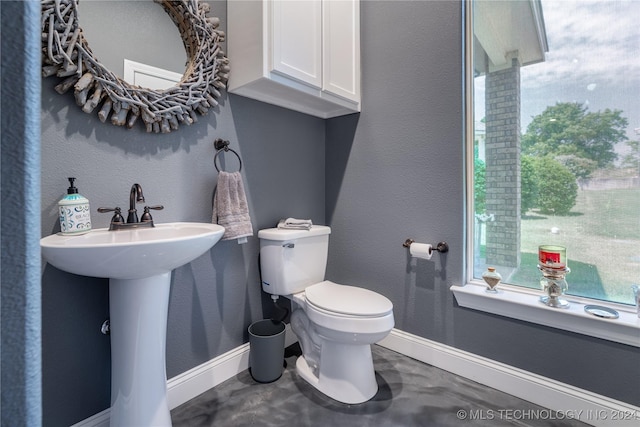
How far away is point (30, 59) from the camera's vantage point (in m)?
0.26

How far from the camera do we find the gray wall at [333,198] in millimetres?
1179

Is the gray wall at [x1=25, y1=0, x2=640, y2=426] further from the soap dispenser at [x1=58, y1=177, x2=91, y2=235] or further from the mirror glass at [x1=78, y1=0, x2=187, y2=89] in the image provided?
the mirror glass at [x1=78, y1=0, x2=187, y2=89]

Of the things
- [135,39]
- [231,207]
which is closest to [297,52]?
[135,39]

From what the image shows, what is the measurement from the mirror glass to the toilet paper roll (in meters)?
1.51

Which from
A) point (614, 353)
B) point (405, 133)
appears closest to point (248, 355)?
point (405, 133)

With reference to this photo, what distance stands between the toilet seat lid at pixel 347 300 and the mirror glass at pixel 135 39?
1.25m

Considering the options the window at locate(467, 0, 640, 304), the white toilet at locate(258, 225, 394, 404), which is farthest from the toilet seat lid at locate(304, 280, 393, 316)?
the window at locate(467, 0, 640, 304)

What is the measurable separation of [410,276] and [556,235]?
30.1 inches

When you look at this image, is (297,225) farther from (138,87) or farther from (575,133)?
(575,133)

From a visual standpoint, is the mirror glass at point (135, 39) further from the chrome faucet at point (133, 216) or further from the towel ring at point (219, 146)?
the chrome faucet at point (133, 216)

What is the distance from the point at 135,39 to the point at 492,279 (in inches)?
80.2

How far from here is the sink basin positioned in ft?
2.78

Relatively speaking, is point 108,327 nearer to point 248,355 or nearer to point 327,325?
point 248,355

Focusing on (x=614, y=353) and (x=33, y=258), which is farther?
(x=614, y=353)
